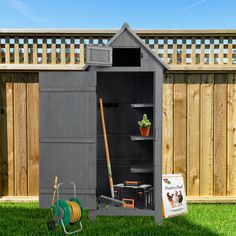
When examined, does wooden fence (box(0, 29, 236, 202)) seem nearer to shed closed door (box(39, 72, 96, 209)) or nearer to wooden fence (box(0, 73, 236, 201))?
wooden fence (box(0, 73, 236, 201))

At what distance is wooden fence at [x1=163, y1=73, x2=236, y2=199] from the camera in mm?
4828

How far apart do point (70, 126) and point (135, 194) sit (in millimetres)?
963

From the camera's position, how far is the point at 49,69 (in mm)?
4770

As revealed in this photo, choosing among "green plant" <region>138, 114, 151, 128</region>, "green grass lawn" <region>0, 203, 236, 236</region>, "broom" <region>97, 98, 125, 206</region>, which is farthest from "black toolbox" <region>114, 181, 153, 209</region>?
"green plant" <region>138, 114, 151, 128</region>

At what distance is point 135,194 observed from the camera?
4.11 metres

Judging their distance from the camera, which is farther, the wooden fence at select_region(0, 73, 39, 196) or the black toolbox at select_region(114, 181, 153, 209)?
the wooden fence at select_region(0, 73, 39, 196)

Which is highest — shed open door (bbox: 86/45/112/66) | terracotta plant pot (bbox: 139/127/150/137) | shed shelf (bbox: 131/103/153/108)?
shed open door (bbox: 86/45/112/66)

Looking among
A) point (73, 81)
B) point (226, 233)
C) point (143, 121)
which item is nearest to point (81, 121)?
point (73, 81)

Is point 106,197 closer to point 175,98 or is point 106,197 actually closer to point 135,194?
point 135,194

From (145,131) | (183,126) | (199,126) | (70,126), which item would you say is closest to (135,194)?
(145,131)

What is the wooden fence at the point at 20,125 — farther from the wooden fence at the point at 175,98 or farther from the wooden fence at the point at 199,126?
the wooden fence at the point at 199,126

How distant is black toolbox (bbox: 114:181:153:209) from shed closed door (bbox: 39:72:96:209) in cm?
45

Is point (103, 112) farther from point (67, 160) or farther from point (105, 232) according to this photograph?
point (105, 232)

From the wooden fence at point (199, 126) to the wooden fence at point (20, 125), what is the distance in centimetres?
→ 152
